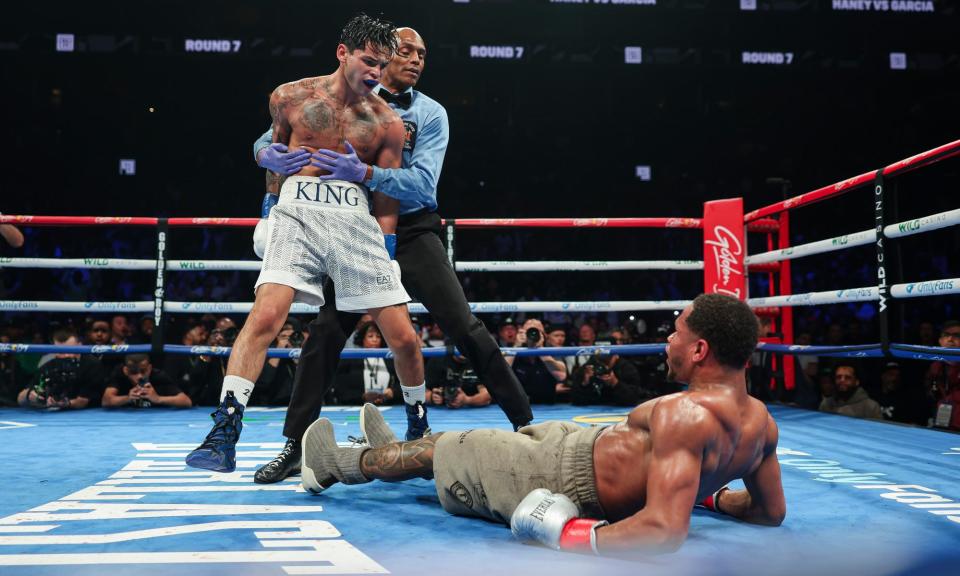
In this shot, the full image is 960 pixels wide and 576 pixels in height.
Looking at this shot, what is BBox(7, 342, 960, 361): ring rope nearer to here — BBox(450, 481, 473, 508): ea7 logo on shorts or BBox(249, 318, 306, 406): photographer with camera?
BBox(249, 318, 306, 406): photographer with camera

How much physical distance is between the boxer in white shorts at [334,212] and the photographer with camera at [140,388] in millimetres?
2187

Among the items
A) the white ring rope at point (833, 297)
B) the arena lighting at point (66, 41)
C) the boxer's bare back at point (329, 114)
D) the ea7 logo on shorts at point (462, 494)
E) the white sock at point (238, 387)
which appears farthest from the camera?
the arena lighting at point (66, 41)

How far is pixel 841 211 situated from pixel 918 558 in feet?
33.7

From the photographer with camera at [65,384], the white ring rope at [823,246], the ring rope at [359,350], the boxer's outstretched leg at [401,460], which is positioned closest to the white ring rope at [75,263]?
the ring rope at [359,350]

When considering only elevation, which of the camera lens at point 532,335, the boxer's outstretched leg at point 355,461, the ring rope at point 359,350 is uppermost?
the camera lens at point 532,335

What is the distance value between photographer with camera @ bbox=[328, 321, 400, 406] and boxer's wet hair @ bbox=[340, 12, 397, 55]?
237 cm

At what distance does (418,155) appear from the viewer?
2463 millimetres

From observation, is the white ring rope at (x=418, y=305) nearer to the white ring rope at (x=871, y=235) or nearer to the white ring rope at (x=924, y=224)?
the white ring rope at (x=871, y=235)

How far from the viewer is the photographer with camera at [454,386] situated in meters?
4.04

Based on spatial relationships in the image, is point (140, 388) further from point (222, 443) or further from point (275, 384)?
point (222, 443)

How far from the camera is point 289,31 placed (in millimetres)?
10852

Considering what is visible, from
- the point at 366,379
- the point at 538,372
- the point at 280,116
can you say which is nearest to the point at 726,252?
the point at 538,372

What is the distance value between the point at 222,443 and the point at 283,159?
78 cm

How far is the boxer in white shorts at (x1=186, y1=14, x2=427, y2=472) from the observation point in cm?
206
